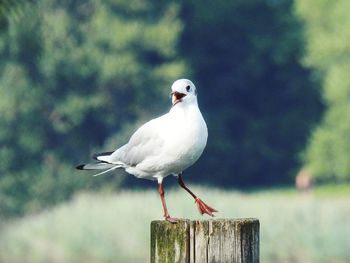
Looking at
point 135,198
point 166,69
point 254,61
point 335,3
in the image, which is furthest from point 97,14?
point 135,198

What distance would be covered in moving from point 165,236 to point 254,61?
5637 cm

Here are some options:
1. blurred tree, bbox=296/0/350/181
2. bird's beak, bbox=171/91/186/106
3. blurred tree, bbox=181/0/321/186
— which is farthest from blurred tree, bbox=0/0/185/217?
bird's beak, bbox=171/91/186/106

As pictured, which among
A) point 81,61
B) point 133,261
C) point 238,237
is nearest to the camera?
point 238,237

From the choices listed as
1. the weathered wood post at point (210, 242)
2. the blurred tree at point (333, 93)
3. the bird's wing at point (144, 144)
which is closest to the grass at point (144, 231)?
the bird's wing at point (144, 144)

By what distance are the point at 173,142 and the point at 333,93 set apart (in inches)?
2047

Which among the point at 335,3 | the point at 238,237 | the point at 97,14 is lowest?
the point at 238,237

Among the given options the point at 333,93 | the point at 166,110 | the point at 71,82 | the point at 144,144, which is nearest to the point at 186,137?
the point at 144,144

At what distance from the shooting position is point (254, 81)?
62.1m

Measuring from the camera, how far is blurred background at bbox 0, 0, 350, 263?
21.6 meters

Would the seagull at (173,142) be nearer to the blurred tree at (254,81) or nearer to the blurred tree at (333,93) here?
the blurred tree at (333,93)

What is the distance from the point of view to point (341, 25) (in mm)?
59156

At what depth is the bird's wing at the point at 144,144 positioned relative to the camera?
629cm

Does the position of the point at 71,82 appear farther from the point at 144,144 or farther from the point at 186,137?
the point at 186,137

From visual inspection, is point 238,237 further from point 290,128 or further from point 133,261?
point 290,128
